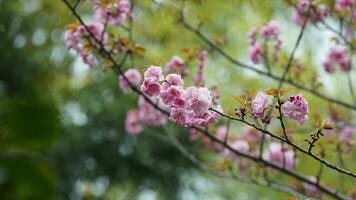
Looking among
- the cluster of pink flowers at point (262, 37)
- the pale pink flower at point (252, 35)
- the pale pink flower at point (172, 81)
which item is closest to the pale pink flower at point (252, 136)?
the cluster of pink flowers at point (262, 37)

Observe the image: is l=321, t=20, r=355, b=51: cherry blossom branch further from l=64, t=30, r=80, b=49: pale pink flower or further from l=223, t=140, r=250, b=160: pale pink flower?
l=64, t=30, r=80, b=49: pale pink flower

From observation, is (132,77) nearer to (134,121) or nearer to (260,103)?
(134,121)

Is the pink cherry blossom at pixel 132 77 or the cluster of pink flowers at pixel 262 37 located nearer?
the pink cherry blossom at pixel 132 77

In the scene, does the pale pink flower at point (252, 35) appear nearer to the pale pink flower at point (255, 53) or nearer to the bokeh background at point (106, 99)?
the pale pink flower at point (255, 53)

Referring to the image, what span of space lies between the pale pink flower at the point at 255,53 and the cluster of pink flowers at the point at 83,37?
87 centimetres

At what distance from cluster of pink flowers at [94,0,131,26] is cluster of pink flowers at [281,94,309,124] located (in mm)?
1211

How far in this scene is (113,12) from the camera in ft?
8.31

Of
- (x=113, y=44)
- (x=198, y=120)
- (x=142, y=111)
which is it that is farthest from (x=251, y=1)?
(x=198, y=120)

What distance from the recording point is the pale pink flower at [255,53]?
301 cm

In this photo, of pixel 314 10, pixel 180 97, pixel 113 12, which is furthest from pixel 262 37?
pixel 180 97

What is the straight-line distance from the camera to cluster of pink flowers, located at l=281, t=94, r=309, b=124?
152cm

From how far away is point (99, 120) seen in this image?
5383 millimetres

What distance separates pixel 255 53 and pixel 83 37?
3.27 feet

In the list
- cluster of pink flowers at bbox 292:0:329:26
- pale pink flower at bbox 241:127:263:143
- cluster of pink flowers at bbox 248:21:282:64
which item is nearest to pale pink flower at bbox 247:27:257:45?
cluster of pink flowers at bbox 248:21:282:64
